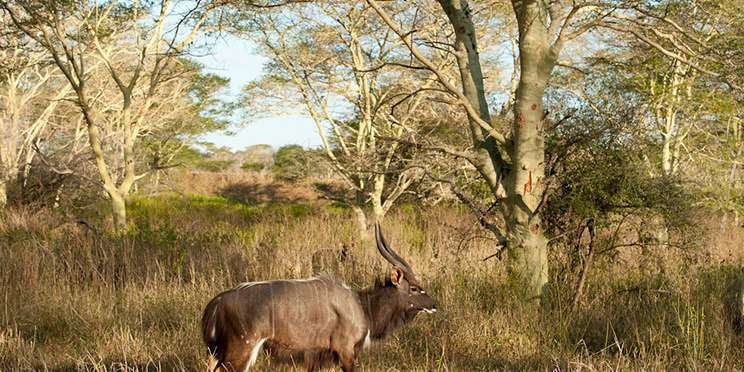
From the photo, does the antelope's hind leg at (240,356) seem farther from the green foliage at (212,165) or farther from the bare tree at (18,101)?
the green foliage at (212,165)

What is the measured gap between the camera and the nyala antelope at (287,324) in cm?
430

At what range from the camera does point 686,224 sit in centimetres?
689

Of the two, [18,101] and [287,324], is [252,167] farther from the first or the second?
[287,324]

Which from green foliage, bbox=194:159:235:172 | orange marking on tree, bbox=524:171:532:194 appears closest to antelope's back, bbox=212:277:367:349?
orange marking on tree, bbox=524:171:532:194

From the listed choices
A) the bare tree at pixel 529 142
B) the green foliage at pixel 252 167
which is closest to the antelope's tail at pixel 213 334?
the bare tree at pixel 529 142

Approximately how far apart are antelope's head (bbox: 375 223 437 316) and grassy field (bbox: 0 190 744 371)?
398 millimetres

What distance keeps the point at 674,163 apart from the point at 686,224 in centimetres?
826

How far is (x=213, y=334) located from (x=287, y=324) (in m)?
0.46

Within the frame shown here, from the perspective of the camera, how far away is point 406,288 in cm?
519

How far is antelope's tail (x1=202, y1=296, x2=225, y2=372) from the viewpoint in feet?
14.3

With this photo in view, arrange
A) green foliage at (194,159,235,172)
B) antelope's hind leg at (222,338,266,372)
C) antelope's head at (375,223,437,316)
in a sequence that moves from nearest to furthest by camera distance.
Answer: antelope's hind leg at (222,338,266,372)
antelope's head at (375,223,437,316)
green foliage at (194,159,235,172)

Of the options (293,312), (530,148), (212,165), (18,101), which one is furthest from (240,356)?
(212,165)

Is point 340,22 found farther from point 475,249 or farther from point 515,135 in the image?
point 515,135

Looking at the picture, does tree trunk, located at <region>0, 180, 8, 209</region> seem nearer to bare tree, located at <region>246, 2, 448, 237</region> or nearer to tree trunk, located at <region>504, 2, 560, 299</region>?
bare tree, located at <region>246, 2, 448, 237</region>
